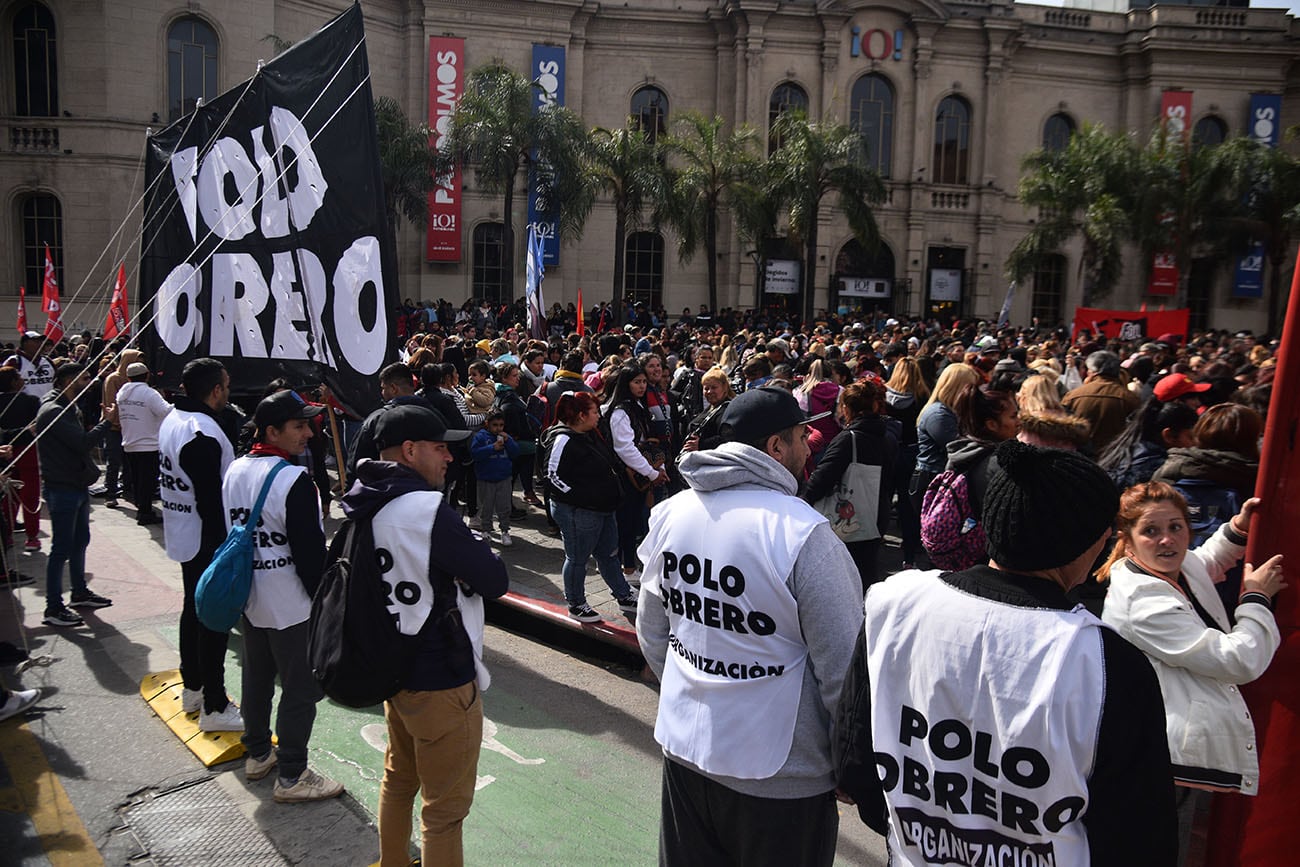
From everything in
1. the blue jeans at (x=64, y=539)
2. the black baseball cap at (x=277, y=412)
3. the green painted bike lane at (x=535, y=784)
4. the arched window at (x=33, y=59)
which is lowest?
the green painted bike lane at (x=535, y=784)

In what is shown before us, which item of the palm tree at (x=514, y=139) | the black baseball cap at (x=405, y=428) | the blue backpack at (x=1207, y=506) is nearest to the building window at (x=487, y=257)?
the palm tree at (x=514, y=139)

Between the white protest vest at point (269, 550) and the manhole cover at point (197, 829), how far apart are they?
858 millimetres

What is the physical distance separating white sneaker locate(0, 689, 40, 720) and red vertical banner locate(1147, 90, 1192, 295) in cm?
2989

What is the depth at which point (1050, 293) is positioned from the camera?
3416 cm

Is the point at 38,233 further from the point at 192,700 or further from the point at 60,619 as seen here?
the point at 192,700

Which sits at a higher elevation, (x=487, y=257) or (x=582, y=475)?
(x=487, y=257)

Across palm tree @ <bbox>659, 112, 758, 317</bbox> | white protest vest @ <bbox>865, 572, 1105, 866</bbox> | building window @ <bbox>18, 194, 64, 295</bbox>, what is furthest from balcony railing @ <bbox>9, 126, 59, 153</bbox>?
white protest vest @ <bbox>865, 572, 1105, 866</bbox>

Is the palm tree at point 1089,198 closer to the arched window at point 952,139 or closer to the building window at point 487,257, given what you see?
the arched window at point 952,139

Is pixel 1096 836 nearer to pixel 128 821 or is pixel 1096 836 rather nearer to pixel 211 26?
pixel 128 821

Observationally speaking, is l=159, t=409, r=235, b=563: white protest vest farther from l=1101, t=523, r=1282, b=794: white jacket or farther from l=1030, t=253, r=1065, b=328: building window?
l=1030, t=253, r=1065, b=328: building window

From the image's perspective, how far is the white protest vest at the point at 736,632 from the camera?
2.41 meters

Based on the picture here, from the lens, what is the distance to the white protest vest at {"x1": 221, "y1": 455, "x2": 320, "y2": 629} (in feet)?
13.1

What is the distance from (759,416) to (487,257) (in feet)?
94.2

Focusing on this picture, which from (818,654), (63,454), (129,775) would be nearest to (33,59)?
(63,454)
